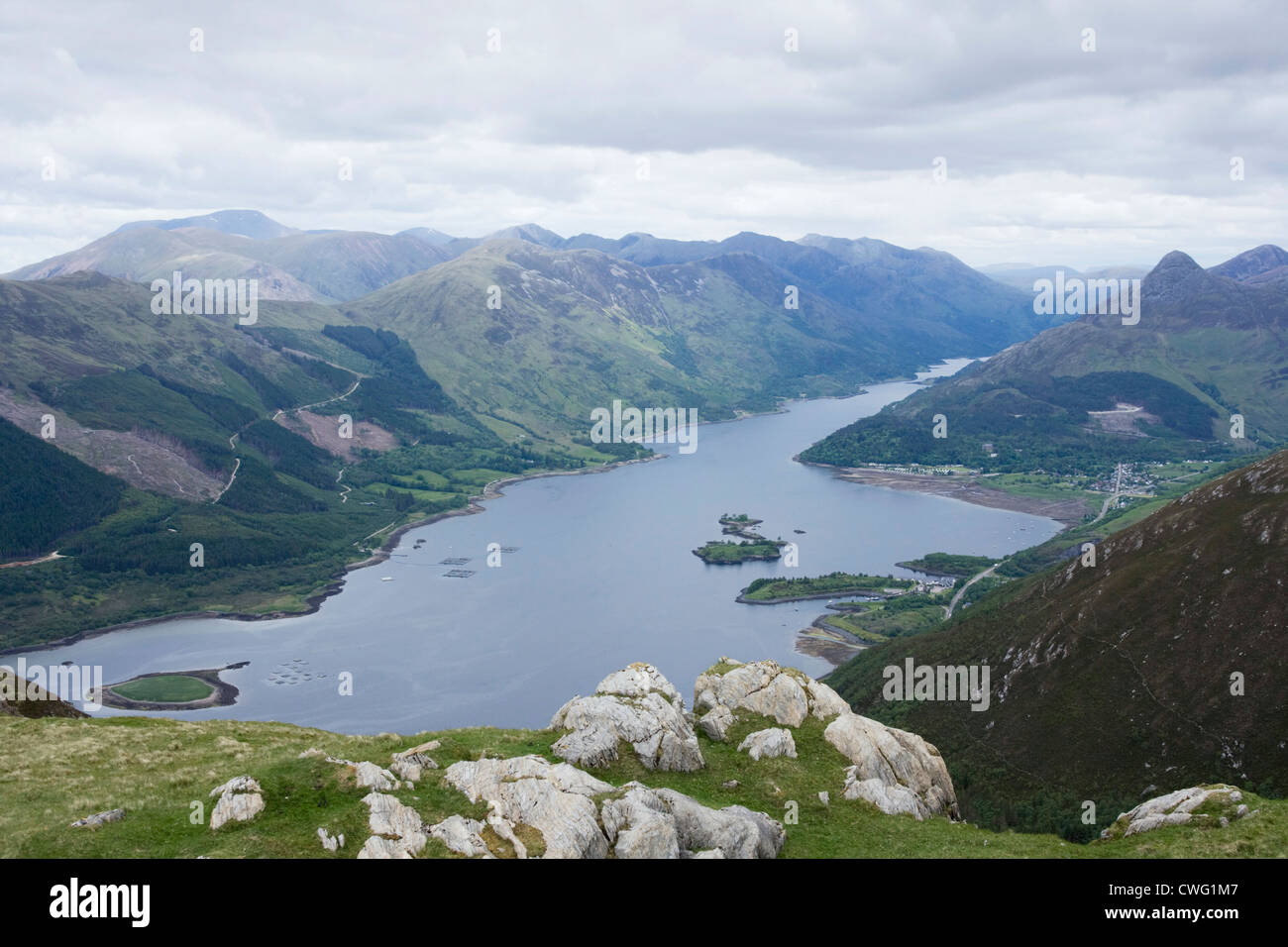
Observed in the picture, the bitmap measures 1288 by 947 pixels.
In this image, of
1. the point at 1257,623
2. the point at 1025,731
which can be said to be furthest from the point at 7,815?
the point at 1257,623

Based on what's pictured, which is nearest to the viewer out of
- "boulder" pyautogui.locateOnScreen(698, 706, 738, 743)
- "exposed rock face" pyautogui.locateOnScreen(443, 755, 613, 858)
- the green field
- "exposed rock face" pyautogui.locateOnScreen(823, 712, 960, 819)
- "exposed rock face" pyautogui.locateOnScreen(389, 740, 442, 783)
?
"exposed rock face" pyautogui.locateOnScreen(443, 755, 613, 858)

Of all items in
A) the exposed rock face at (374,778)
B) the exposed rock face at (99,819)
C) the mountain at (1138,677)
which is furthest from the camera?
the mountain at (1138,677)

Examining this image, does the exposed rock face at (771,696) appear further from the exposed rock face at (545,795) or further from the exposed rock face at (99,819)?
the exposed rock face at (99,819)

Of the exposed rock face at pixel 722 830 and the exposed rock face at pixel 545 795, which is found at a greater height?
the exposed rock face at pixel 545 795

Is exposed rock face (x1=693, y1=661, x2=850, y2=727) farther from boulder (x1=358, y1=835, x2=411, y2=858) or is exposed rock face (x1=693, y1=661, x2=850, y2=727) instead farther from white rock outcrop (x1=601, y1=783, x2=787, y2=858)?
boulder (x1=358, y1=835, x2=411, y2=858)

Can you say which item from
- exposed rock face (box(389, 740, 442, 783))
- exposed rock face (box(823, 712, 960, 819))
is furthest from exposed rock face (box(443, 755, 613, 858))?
exposed rock face (box(823, 712, 960, 819))

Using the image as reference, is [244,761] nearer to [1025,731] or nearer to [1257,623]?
[1025,731]

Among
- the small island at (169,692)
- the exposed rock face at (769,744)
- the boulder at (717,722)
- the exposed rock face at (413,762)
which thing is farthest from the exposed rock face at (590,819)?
the small island at (169,692)
